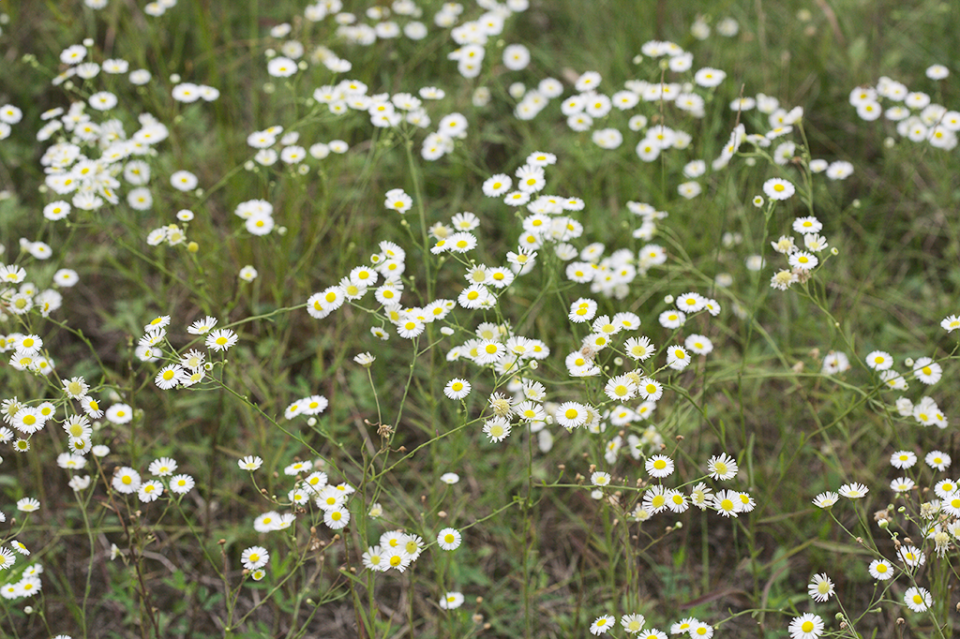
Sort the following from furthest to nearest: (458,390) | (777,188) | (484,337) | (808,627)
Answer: (777,188) < (484,337) < (458,390) < (808,627)

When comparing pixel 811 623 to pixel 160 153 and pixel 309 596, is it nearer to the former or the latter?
pixel 309 596

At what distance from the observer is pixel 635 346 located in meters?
1.75

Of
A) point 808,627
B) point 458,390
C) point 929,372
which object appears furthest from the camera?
point 929,372

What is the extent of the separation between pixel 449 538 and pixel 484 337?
16.7 inches

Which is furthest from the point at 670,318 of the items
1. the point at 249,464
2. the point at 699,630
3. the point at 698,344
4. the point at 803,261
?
the point at 249,464

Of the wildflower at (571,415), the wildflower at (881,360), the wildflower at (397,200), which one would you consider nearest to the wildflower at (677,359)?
the wildflower at (571,415)

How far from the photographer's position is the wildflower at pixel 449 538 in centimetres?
171

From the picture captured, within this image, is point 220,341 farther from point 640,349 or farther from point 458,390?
point 640,349

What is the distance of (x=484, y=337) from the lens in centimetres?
184

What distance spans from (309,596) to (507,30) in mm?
2359

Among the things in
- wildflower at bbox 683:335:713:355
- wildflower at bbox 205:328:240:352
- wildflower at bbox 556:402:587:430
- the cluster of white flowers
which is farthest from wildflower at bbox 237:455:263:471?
the cluster of white flowers

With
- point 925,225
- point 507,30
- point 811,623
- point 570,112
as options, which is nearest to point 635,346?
point 811,623

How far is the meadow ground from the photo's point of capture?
1.80m

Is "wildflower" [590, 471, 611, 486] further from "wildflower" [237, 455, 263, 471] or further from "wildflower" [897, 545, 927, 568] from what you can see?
"wildflower" [237, 455, 263, 471]
